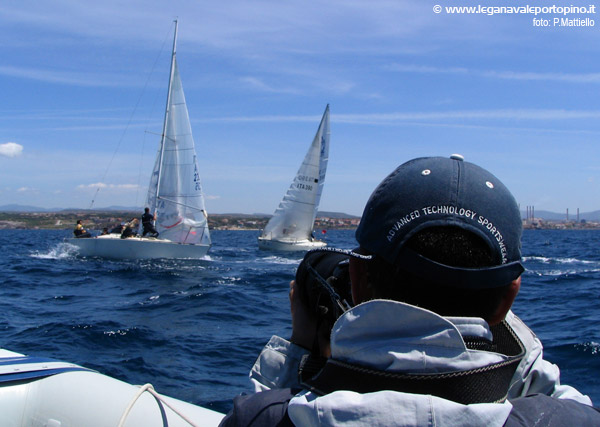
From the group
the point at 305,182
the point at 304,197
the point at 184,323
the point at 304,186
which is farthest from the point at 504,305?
the point at 304,197

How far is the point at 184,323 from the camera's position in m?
7.56

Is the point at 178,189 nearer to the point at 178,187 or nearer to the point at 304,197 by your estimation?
the point at 178,187

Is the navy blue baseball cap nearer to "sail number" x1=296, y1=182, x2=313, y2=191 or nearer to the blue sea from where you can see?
the blue sea

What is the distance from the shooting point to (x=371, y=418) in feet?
2.77

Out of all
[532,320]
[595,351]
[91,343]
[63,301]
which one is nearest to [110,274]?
[63,301]

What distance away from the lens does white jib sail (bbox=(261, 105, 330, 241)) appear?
2836 cm

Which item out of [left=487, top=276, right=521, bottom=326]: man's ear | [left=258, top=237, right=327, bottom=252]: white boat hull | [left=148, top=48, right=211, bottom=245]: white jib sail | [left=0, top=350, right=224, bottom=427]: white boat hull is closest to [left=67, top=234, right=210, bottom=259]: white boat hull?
[left=148, top=48, right=211, bottom=245]: white jib sail

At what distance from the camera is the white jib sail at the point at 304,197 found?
28359mm

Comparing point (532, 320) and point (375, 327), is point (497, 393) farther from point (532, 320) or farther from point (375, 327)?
point (532, 320)

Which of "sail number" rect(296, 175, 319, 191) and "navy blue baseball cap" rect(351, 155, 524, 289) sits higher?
"sail number" rect(296, 175, 319, 191)

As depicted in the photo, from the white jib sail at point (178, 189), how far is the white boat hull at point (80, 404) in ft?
61.3

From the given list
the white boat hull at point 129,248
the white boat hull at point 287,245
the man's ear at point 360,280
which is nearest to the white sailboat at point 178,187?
the white boat hull at point 129,248

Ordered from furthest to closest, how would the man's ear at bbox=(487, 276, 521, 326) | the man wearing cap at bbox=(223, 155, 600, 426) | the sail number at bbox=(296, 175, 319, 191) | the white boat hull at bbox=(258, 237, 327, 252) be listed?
the white boat hull at bbox=(258, 237, 327, 252) < the sail number at bbox=(296, 175, 319, 191) < the man's ear at bbox=(487, 276, 521, 326) < the man wearing cap at bbox=(223, 155, 600, 426)

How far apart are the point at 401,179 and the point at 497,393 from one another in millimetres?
395
